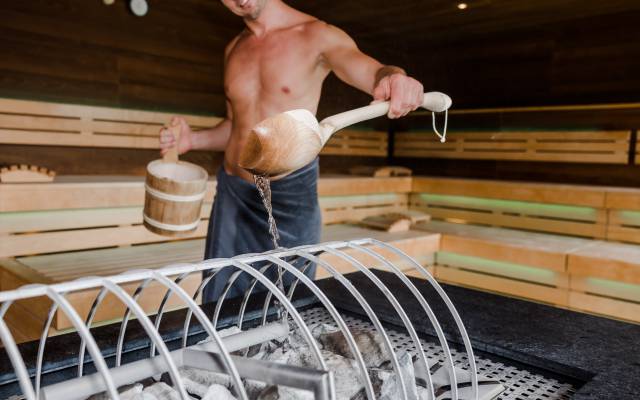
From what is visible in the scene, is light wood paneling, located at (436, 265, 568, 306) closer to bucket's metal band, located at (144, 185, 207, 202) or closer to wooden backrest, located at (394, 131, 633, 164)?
wooden backrest, located at (394, 131, 633, 164)

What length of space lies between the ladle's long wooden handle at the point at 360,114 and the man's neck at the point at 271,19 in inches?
52.0

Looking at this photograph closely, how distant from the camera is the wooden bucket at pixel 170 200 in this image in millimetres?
1896

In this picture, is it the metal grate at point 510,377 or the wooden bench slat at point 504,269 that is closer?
the metal grate at point 510,377

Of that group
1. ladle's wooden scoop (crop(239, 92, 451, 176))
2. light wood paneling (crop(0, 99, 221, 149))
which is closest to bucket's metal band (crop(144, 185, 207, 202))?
ladle's wooden scoop (crop(239, 92, 451, 176))

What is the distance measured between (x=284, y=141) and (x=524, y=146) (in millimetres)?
5142

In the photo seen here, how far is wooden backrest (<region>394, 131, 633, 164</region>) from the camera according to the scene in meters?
5.14

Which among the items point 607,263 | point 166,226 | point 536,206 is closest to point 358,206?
point 536,206

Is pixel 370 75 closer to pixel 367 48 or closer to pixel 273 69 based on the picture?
pixel 273 69

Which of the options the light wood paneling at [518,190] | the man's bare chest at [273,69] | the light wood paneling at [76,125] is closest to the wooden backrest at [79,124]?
the light wood paneling at [76,125]

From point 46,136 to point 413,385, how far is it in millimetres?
3800

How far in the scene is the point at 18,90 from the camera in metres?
3.96

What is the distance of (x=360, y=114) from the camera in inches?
45.6

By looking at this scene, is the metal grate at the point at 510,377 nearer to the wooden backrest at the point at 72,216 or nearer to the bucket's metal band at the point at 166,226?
the bucket's metal band at the point at 166,226

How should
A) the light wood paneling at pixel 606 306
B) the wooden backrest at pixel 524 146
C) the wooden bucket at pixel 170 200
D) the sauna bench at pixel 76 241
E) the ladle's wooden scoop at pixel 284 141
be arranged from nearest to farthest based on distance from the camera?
the ladle's wooden scoop at pixel 284 141
the wooden bucket at pixel 170 200
the sauna bench at pixel 76 241
the light wood paneling at pixel 606 306
the wooden backrest at pixel 524 146
